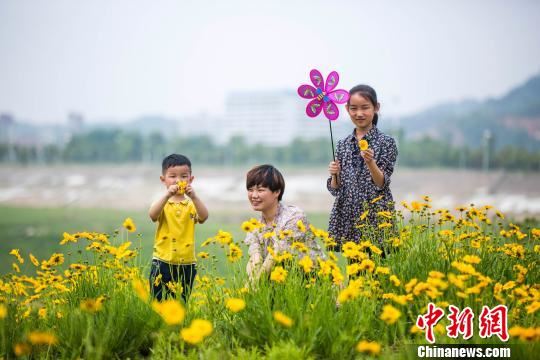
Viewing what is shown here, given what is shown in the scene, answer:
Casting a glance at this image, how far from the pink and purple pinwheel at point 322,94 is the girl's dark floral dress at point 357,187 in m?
0.24

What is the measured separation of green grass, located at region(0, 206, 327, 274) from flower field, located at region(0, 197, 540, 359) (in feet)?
20.6

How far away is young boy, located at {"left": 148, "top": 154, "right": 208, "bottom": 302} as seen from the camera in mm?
3387

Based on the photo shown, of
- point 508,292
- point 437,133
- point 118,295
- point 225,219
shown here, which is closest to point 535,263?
point 508,292

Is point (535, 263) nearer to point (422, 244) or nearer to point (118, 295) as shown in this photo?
point (422, 244)

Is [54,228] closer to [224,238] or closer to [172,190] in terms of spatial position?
[172,190]

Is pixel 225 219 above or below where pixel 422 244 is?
below

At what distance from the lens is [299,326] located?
2.51 m

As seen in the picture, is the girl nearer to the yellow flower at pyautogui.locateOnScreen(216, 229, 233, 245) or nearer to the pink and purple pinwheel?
the pink and purple pinwheel

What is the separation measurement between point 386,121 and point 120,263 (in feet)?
325

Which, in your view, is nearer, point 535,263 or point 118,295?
point 118,295

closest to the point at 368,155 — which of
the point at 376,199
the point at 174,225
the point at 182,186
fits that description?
the point at 376,199

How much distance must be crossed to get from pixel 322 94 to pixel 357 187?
2.14 feet

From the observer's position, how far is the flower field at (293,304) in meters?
2.46

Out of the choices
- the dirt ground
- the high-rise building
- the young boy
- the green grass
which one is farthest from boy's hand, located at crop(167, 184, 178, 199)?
the high-rise building
